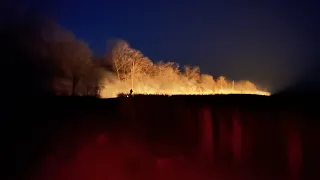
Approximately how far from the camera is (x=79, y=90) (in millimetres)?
10773

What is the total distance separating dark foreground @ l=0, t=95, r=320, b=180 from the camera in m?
8.66

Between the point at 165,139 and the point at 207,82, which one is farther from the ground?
the point at 207,82

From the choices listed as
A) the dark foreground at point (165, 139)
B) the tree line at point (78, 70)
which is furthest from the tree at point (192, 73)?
the dark foreground at point (165, 139)

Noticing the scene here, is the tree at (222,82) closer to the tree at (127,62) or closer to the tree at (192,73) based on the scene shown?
the tree at (192,73)

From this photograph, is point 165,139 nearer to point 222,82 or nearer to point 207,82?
point 222,82

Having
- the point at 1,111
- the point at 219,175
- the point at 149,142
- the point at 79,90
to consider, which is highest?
the point at 79,90

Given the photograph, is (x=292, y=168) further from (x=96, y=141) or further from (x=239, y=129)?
(x=96, y=141)

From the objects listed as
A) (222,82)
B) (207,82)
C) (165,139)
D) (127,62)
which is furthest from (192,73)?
(165,139)

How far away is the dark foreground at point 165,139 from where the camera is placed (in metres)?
8.66

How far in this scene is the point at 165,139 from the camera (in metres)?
8.88

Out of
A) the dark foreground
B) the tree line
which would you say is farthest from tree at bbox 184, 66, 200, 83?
the dark foreground

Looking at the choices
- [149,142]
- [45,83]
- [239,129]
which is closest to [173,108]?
[149,142]

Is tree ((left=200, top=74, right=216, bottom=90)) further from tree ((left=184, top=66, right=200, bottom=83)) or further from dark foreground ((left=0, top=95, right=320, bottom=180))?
dark foreground ((left=0, top=95, right=320, bottom=180))

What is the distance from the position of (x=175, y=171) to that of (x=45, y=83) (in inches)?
179
